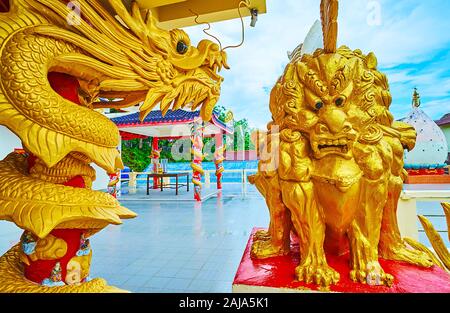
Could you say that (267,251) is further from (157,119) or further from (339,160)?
(157,119)

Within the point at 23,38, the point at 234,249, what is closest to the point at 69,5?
the point at 23,38

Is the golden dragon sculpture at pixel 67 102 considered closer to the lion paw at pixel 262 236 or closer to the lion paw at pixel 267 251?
the lion paw at pixel 267 251

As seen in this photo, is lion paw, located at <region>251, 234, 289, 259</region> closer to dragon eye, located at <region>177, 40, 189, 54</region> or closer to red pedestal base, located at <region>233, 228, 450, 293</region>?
red pedestal base, located at <region>233, 228, 450, 293</region>

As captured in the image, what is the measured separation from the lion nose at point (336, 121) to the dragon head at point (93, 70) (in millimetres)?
402

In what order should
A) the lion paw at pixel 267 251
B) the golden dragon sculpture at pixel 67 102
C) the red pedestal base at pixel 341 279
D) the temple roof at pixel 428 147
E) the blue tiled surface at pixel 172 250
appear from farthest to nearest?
the temple roof at pixel 428 147
the blue tiled surface at pixel 172 250
the lion paw at pixel 267 251
the red pedestal base at pixel 341 279
the golden dragon sculpture at pixel 67 102

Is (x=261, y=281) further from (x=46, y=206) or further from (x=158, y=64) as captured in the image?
(x=158, y=64)

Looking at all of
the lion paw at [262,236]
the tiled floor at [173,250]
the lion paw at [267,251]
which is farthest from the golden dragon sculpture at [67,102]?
the tiled floor at [173,250]

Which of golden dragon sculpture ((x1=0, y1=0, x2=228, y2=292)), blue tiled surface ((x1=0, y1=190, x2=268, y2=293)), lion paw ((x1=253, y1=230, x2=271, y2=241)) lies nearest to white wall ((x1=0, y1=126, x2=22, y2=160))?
blue tiled surface ((x1=0, y1=190, x2=268, y2=293))

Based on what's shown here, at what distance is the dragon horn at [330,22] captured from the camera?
0.77 metres

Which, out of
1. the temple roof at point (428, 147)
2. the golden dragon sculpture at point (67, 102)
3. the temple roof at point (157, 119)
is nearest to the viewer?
the golden dragon sculpture at point (67, 102)

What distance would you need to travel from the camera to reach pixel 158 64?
0.71 m

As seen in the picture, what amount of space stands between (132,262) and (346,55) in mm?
2276

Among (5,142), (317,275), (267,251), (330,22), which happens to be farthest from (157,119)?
(317,275)

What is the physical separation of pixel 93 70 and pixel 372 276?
1044 mm
